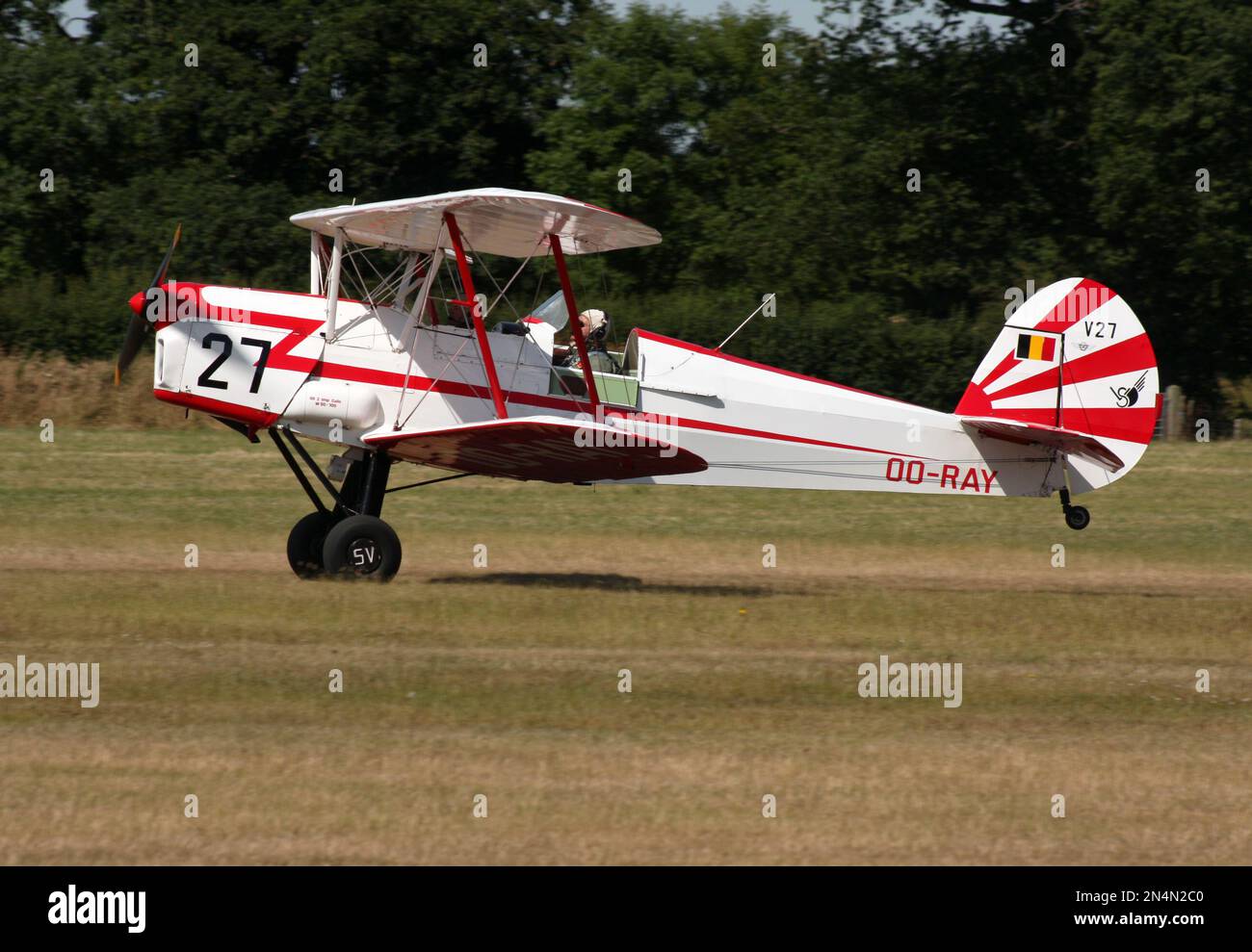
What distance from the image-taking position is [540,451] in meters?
11.2

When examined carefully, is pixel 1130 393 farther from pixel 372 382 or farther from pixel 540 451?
pixel 372 382

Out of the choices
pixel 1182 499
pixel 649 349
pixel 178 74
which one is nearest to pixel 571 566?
pixel 649 349

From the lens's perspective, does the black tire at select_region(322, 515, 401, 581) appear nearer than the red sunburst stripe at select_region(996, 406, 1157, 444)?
Yes

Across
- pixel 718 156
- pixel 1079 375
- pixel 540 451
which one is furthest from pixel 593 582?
pixel 718 156

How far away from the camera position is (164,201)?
30.7m

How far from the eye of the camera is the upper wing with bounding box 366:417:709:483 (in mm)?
10633

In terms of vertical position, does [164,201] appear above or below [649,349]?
above

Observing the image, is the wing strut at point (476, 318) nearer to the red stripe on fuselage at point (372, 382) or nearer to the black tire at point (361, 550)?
the red stripe on fuselage at point (372, 382)

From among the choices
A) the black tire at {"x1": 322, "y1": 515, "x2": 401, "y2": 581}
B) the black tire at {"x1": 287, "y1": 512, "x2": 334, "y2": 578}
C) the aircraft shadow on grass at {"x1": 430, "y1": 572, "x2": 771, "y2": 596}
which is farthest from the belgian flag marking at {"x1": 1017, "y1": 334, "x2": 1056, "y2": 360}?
the black tire at {"x1": 287, "y1": 512, "x2": 334, "y2": 578}

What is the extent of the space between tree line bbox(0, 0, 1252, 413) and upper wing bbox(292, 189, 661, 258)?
13.0 m

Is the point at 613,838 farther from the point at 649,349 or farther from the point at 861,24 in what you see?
the point at 861,24

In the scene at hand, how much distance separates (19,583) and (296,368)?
7.99ft

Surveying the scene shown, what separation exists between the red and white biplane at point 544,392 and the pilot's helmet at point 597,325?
0.13 m

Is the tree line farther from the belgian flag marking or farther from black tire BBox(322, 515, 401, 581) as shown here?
black tire BBox(322, 515, 401, 581)
